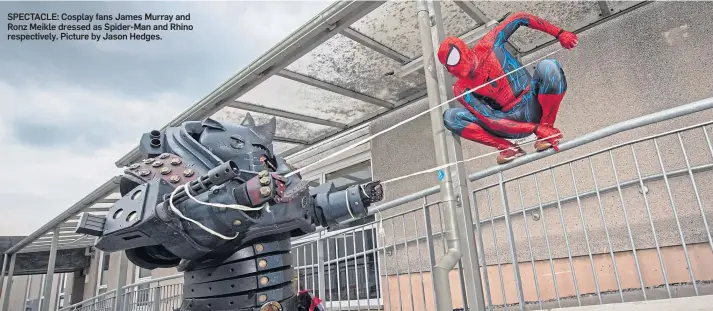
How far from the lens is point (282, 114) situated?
4215 mm

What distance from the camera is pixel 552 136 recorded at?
6.46 ft

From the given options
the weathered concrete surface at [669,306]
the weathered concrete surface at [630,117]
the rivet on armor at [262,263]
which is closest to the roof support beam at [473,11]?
the weathered concrete surface at [630,117]

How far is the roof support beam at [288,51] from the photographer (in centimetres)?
247

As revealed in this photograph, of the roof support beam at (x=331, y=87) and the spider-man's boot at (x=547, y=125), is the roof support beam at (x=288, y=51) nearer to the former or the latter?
the roof support beam at (x=331, y=87)

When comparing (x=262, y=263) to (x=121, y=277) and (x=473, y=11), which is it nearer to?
(x=473, y=11)

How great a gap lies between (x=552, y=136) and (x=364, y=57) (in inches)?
73.4

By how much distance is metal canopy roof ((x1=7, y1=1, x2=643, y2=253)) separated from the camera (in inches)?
111

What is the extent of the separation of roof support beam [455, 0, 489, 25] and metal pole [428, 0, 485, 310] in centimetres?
67

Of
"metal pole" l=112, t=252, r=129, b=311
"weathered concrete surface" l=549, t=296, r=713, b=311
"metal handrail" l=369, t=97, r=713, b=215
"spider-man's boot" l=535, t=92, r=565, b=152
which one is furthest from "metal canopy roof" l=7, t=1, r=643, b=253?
"weathered concrete surface" l=549, t=296, r=713, b=311

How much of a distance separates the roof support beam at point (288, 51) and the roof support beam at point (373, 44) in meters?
0.41

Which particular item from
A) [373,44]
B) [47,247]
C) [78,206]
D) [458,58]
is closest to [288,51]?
[373,44]

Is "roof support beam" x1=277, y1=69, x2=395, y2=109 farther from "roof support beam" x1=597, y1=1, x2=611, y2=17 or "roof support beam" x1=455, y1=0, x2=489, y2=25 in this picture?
"roof support beam" x1=597, y1=1, x2=611, y2=17

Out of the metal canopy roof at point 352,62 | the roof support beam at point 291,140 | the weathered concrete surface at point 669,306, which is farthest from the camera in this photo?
the roof support beam at point 291,140

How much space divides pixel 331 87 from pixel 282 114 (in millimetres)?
691
